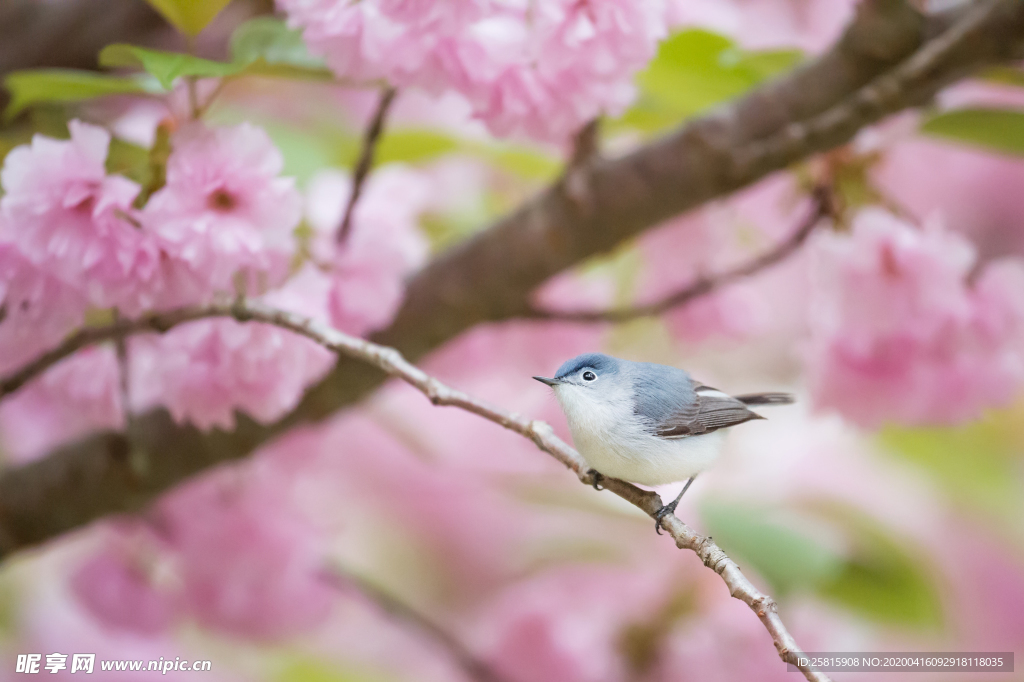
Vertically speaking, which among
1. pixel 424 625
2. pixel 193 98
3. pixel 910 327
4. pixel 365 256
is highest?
pixel 193 98

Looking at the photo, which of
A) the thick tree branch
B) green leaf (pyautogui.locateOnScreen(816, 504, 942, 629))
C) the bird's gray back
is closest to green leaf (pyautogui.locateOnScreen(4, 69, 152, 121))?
the thick tree branch

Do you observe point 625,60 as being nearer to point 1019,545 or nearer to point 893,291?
point 893,291

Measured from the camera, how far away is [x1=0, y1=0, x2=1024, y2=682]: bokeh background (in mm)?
585

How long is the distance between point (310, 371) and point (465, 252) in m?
0.24

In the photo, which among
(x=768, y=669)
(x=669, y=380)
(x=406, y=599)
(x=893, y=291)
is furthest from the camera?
(x=406, y=599)

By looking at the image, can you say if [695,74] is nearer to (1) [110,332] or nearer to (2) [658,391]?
(2) [658,391]

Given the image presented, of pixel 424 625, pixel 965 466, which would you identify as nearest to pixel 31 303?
pixel 424 625

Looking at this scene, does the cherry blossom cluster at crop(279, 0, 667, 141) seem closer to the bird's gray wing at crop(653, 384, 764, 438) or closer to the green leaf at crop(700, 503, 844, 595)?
the bird's gray wing at crop(653, 384, 764, 438)

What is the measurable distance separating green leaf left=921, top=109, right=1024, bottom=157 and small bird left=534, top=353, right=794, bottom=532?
12.0 inches

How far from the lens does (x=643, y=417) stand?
41cm

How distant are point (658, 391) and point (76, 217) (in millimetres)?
326

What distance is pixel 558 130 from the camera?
1.64 feet

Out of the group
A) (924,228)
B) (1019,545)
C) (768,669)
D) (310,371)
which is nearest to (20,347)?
(310,371)

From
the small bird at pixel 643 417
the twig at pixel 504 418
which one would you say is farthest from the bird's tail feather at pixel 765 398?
the twig at pixel 504 418
